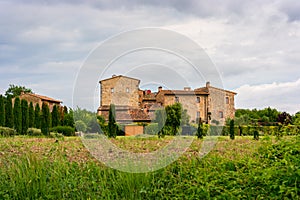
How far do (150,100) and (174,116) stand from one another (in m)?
1.40

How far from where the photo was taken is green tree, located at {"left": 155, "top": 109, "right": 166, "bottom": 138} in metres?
7.99

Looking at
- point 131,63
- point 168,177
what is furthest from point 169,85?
point 168,177

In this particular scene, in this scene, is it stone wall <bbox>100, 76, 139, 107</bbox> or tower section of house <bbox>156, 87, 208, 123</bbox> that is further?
tower section of house <bbox>156, 87, 208, 123</bbox>

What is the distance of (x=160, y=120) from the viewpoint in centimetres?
894

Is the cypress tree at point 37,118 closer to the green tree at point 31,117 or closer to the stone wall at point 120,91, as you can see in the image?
the green tree at point 31,117

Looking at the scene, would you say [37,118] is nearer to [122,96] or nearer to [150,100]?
[150,100]

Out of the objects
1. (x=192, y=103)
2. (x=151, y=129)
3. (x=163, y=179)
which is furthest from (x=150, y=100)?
(x=163, y=179)

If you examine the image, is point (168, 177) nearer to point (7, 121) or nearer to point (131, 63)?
point (131, 63)

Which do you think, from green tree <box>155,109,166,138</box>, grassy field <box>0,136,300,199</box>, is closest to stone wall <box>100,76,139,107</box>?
green tree <box>155,109,166,138</box>

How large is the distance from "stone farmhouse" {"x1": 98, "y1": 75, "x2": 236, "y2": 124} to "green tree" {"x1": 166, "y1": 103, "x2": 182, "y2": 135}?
0.17 metres

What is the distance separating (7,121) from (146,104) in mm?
10606

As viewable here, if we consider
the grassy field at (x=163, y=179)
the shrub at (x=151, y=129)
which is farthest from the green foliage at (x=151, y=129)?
the grassy field at (x=163, y=179)

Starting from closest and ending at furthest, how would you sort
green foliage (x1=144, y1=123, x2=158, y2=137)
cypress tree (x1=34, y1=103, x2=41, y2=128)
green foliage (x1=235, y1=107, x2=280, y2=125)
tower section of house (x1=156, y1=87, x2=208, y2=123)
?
tower section of house (x1=156, y1=87, x2=208, y2=123)
green foliage (x1=144, y1=123, x2=158, y2=137)
cypress tree (x1=34, y1=103, x2=41, y2=128)
green foliage (x1=235, y1=107, x2=280, y2=125)

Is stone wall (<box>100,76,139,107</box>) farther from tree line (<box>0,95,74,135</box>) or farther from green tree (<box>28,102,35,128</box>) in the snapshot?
green tree (<box>28,102,35,128</box>)
